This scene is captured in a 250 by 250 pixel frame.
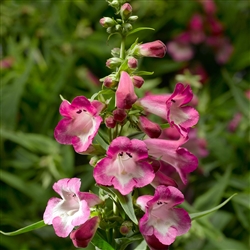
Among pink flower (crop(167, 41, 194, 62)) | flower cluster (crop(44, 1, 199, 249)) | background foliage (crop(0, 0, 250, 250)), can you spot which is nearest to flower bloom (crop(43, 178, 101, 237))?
flower cluster (crop(44, 1, 199, 249))

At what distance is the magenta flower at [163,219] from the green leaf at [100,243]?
0.14 feet

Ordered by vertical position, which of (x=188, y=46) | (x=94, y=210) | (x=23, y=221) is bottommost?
(x=23, y=221)

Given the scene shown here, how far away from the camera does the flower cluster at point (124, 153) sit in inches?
20.3

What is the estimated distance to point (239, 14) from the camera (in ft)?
5.65

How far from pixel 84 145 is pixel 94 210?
0.08 metres

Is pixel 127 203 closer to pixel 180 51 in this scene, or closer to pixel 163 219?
pixel 163 219

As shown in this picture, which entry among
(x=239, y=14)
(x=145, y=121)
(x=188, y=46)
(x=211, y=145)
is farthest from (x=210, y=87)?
(x=145, y=121)

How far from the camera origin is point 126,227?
1.78 ft

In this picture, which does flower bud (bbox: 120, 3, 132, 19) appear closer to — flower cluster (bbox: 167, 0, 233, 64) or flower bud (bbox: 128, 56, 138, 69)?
flower bud (bbox: 128, 56, 138, 69)

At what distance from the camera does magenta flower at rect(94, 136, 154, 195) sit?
1.68ft

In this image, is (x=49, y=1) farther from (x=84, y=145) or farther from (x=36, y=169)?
(x=84, y=145)

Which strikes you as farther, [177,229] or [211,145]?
[211,145]

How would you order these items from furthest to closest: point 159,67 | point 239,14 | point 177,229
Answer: point 239,14, point 159,67, point 177,229

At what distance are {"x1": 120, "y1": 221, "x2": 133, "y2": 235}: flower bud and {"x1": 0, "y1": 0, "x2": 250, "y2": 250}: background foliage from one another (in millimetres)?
399
